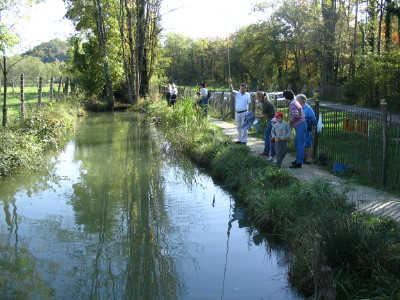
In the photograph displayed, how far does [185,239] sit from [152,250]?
0.66m

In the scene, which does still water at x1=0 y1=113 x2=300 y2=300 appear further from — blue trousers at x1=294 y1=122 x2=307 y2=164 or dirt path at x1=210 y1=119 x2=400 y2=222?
blue trousers at x1=294 y1=122 x2=307 y2=164

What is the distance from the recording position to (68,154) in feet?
45.4

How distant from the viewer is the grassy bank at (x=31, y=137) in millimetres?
10291

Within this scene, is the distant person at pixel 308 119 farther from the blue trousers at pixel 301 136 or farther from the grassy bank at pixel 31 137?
the grassy bank at pixel 31 137

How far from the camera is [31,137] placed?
12602 millimetres

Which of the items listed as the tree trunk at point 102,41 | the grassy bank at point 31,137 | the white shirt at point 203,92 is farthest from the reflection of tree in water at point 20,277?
the tree trunk at point 102,41

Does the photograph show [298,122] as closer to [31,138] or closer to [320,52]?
[31,138]

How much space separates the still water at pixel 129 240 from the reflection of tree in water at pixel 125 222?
0.01 m

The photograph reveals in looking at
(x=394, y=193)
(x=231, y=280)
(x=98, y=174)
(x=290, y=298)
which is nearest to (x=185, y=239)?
(x=231, y=280)

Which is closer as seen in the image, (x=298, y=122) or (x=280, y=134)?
(x=280, y=134)

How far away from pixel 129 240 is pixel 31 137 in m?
7.35

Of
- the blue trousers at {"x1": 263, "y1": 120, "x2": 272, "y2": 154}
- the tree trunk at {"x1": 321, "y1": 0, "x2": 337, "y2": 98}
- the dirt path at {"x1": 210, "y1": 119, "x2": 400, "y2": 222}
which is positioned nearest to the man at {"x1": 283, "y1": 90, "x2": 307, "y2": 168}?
the dirt path at {"x1": 210, "y1": 119, "x2": 400, "y2": 222}

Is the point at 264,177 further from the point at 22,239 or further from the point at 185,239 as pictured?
the point at 22,239

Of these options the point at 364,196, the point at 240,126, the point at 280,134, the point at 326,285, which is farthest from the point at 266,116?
the point at 326,285
